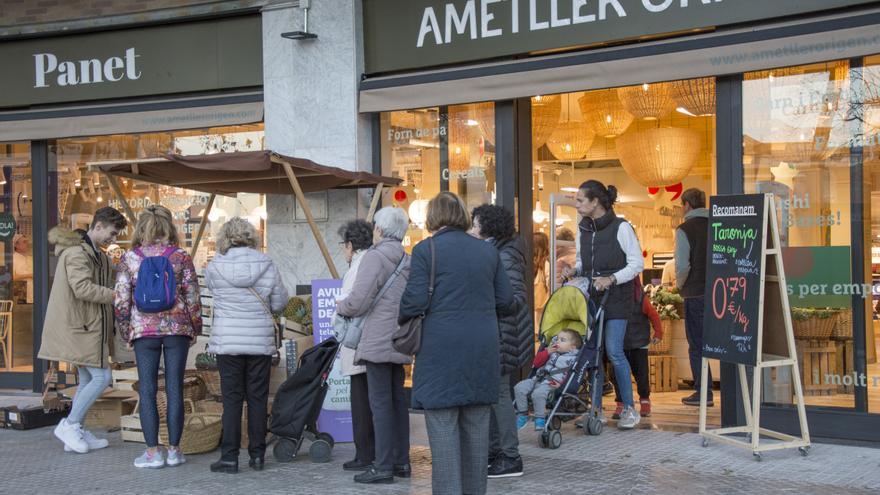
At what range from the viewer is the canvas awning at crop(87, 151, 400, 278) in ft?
25.8

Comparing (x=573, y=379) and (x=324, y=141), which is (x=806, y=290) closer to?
(x=573, y=379)

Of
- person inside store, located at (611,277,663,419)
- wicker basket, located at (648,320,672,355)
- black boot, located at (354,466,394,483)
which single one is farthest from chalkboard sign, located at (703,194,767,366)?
wicker basket, located at (648,320,672,355)

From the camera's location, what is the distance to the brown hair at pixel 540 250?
10.2m

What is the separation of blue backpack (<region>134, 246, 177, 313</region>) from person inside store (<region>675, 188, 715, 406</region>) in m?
4.54

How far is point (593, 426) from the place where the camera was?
820cm

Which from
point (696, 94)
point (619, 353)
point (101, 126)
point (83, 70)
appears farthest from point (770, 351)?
point (83, 70)

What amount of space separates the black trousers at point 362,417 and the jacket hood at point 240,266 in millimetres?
988

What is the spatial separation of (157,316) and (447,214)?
268cm

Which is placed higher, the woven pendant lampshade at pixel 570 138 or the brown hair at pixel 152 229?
the woven pendant lampshade at pixel 570 138

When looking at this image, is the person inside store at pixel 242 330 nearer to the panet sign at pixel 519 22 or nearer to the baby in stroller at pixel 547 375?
the baby in stroller at pixel 547 375

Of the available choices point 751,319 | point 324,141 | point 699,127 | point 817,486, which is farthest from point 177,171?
point 699,127

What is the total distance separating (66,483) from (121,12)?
19.0ft

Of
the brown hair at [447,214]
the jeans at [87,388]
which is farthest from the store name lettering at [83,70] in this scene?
the brown hair at [447,214]

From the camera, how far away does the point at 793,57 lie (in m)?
7.63
